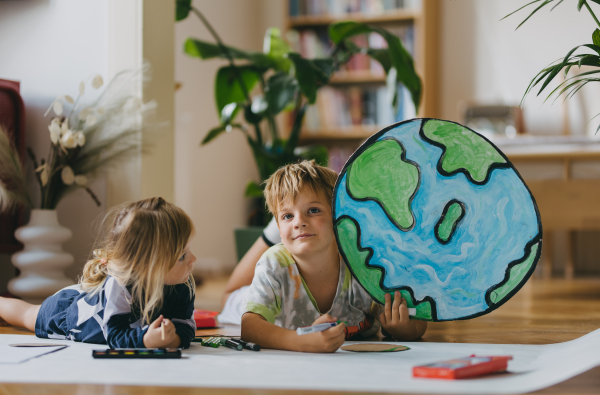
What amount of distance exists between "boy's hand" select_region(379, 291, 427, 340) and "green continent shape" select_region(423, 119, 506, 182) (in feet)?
0.90

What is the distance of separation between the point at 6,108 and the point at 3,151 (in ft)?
0.74

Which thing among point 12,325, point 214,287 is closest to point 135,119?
point 12,325

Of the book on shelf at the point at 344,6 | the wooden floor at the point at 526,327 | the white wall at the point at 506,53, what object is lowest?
the wooden floor at the point at 526,327

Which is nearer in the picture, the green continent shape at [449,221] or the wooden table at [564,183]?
the green continent shape at [449,221]

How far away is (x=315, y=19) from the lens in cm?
336

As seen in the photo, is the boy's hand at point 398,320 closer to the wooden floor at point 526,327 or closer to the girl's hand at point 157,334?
the wooden floor at point 526,327

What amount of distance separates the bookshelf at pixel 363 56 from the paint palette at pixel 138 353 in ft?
7.91

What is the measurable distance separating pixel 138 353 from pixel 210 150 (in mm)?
2200

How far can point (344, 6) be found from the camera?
3.32 m

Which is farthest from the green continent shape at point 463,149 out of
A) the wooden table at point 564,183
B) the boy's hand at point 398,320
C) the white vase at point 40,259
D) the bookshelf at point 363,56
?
the bookshelf at point 363,56

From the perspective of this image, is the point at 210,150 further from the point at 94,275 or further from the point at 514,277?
the point at 514,277

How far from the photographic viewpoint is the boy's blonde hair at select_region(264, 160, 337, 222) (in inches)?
46.3

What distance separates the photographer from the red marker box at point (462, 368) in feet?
2.65

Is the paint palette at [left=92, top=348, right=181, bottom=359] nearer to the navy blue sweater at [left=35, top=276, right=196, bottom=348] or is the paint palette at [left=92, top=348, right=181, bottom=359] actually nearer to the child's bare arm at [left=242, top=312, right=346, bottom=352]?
the navy blue sweater at [left=35, top=276, right=196, bottom=348]
